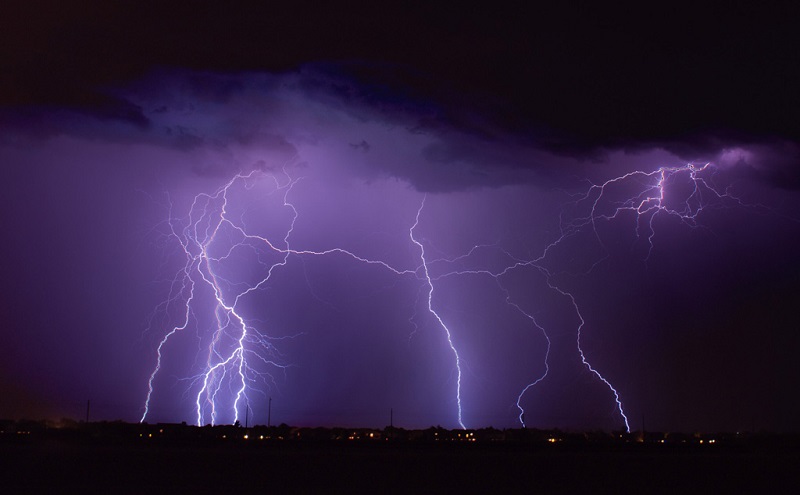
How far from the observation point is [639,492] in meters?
15.7

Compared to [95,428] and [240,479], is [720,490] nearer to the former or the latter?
[240,479]

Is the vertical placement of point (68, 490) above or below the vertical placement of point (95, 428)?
below

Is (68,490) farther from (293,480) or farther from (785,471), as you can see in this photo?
(785,471)

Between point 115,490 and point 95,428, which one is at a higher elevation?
point 95,428

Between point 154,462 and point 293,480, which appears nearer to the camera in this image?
point 293,480

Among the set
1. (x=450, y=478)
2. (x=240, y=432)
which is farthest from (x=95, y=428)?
(x=450, y=478)

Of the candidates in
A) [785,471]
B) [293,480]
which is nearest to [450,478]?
[293,480]

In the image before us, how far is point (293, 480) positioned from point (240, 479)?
107 cm

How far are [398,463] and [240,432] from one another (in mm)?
32729

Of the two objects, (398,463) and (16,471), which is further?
Result: (398,463)

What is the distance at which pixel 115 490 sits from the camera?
47.2 ft

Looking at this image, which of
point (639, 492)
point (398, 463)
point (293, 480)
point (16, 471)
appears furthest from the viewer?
point (398, 463)

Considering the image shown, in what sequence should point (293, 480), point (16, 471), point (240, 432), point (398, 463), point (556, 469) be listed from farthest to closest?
point (240, 432) < point (398, 463) < point (556, 469) < point (16, 471) < point (293, 480)

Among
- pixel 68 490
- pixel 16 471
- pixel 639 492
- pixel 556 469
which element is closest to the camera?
pixel 68 490
